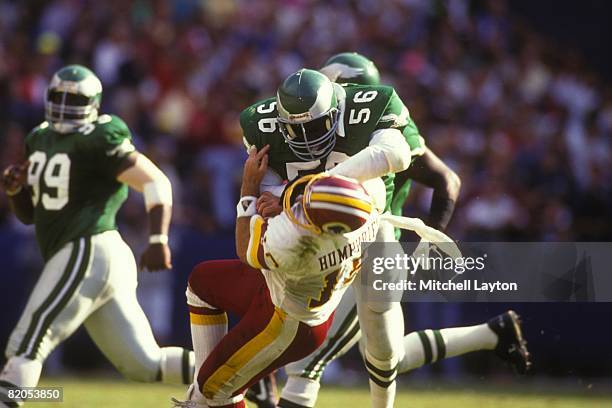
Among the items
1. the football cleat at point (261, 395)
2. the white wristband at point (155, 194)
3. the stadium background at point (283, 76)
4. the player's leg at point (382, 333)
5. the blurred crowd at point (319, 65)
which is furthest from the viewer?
the blurred crowd at point (319, 65)

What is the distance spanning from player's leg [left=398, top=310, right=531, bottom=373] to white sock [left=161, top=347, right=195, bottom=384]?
1.07 m

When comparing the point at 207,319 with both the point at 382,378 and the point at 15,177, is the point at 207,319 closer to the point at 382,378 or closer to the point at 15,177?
the point at 382,378

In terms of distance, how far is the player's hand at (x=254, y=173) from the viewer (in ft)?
16.0

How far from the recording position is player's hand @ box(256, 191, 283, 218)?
4.70m

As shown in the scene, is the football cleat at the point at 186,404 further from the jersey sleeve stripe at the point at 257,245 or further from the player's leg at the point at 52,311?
the player's leg at the point at 52,311

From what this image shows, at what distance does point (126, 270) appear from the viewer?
238 inches

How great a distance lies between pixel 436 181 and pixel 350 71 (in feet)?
2.58

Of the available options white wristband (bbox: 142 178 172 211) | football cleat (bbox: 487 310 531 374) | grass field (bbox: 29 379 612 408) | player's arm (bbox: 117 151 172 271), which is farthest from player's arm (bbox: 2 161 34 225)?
football cleat (bbox: 487 310 531 374)

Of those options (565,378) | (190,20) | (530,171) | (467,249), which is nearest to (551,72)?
(530,171)

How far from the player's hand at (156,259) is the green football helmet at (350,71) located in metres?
1.34

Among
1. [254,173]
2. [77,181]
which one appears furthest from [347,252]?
[77,181]

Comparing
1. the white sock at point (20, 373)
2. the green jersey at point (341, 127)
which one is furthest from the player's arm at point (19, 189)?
the green jersey at point (341, 127)

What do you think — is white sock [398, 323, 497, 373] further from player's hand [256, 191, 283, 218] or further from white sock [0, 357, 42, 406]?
white sock [0, 357, 42, 406]

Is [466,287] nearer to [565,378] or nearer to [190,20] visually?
[565,378]
